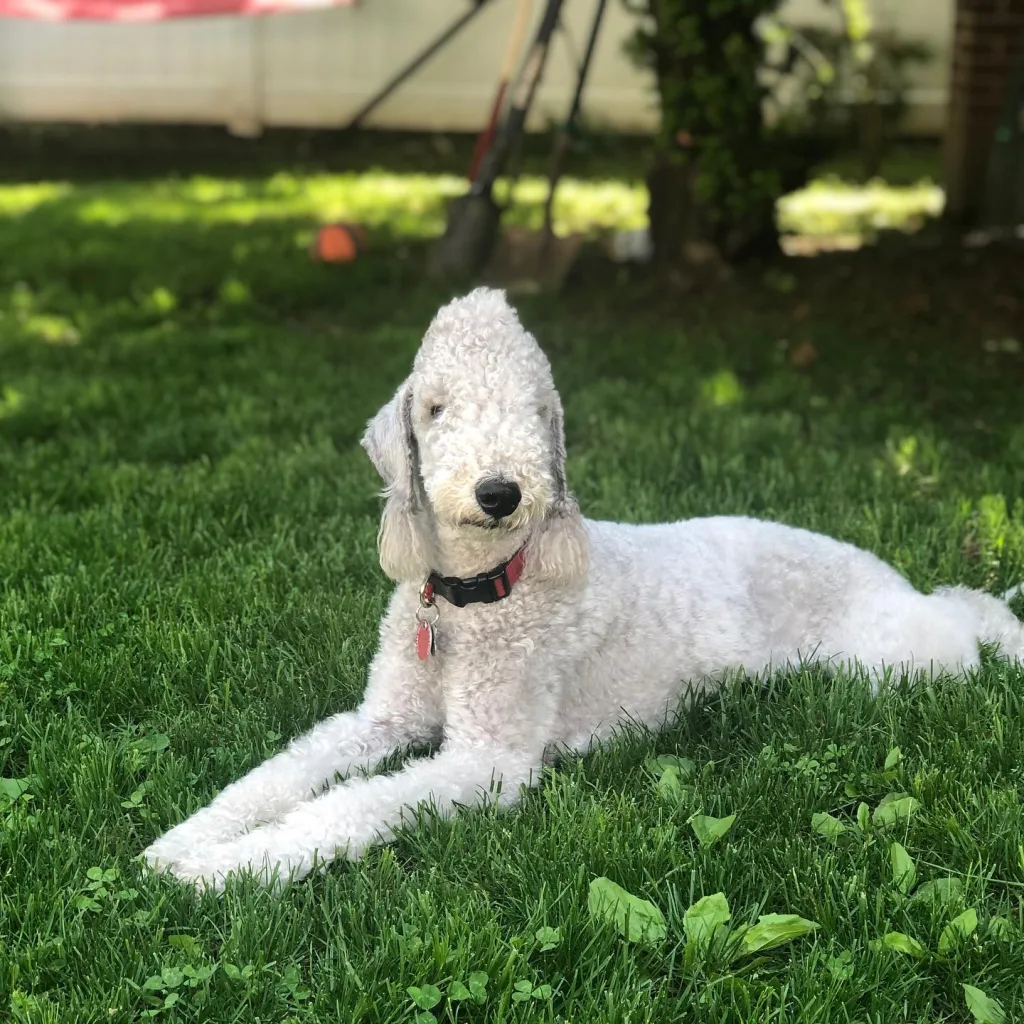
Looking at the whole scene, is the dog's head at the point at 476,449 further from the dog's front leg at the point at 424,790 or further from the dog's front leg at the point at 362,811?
the dog's front leg at the point at 362,811

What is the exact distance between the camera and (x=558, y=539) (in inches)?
104

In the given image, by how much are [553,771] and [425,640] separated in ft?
1.38

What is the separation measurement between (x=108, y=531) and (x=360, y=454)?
1187 mm

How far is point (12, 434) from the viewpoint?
5.11 meters

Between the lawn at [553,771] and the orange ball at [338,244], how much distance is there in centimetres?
116

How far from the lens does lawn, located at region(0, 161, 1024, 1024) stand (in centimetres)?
208

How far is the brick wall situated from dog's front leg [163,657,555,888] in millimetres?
7957

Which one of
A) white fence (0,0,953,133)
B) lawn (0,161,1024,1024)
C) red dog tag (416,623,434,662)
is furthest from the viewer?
white fence (0,0,953,133)

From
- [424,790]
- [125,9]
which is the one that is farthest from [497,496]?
[125,9]

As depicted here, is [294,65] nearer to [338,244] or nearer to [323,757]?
[338,244]

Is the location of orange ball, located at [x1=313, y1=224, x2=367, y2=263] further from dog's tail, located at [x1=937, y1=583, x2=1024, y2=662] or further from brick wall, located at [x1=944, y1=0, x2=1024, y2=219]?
dog's tail, located at [x1=937, y1=583, x2=1024, y2=662]

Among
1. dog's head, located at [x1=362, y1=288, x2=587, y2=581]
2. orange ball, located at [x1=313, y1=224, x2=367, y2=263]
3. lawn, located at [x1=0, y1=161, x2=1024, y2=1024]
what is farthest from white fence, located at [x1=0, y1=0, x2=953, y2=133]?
dog's head, located at [x1=362, y1=288, x2=587, y2=581]

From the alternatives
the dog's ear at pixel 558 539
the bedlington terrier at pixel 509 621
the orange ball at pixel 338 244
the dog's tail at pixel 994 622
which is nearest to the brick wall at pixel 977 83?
the orange ball at pixel 338 244

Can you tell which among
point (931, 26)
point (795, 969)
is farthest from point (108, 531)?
point (931, 26)
